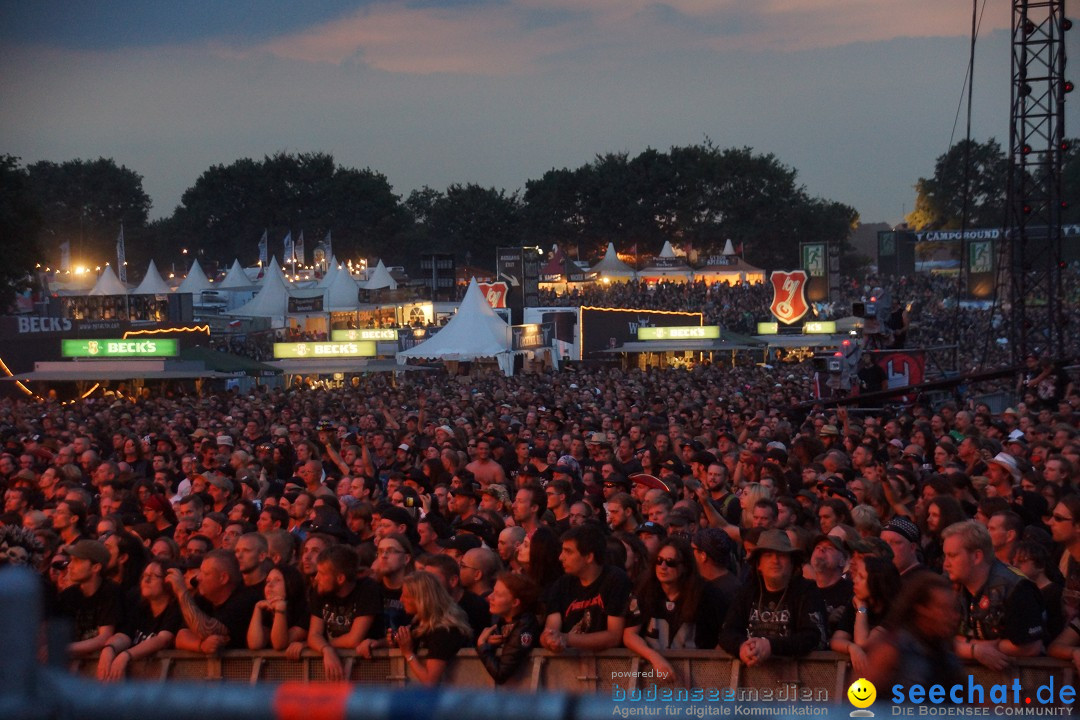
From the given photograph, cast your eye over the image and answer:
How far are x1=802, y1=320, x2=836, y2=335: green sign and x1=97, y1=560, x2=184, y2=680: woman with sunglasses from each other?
34.2 m

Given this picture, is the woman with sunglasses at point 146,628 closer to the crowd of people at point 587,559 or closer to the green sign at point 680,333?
the crowd of people at point 587,559

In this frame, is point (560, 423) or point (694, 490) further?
point (560, 423)

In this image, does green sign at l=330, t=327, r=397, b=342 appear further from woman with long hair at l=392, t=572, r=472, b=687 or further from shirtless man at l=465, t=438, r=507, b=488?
woman with long hair at l=392, t=572, r=472, b=687

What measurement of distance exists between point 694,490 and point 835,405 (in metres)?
10.3

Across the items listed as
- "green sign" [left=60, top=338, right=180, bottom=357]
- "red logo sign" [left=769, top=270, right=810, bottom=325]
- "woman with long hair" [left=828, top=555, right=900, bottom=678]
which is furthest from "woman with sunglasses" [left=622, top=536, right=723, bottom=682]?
"red logo sign" [left=769, top=270, right=810, bottom=325]

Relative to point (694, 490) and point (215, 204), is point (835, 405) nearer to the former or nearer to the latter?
point (694, 490)

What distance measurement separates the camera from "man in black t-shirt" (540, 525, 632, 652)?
14.9 feet

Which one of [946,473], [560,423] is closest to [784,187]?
[560,423]

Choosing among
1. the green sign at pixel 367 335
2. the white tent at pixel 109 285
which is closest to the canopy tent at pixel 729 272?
the white tent at pixel 109 285

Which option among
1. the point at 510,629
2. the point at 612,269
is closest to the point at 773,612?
the point at 510,629

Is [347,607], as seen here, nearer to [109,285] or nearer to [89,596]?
[89,596]

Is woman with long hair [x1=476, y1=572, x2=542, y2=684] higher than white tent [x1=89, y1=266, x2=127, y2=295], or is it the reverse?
white tent [x1=89, y1=266, x2=127, y2=295]

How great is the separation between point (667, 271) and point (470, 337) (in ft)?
117

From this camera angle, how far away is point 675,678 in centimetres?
439
